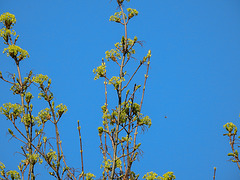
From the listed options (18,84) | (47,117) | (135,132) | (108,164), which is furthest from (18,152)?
(135,132)

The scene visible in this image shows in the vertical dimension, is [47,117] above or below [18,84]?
below

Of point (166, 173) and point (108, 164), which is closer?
point (108, 164)

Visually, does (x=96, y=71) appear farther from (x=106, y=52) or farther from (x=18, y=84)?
(x=18, y=84)

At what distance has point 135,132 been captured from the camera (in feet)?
18.4

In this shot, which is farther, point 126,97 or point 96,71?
point 96,71

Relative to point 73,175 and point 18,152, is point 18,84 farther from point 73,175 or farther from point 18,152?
point 73,175

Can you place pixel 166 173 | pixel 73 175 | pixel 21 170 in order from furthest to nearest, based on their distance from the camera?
1. pixel 21 170
2. pixel 166 173
3. pixel 73 175

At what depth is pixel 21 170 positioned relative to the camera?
21.7 feet

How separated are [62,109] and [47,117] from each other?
387 mm

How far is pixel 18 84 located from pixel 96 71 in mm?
2013

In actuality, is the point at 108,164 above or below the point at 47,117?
below

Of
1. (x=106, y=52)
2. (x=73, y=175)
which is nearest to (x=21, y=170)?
(x=73, y=175)

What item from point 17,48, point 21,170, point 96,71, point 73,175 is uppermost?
point 17,48

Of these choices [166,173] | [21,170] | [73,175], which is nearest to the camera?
[73,175]
